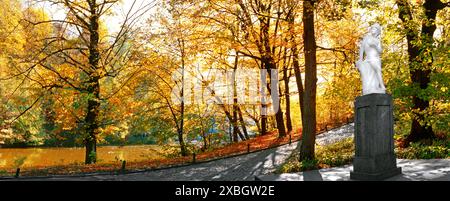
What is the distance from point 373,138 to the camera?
9.39 meters

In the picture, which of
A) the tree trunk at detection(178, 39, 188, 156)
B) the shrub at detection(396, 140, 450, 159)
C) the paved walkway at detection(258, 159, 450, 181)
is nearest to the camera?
the paved walkway at detection(258, 159, 450, 181)

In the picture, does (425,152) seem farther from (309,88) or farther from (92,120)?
(92,120)

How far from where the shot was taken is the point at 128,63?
19672 millimetres

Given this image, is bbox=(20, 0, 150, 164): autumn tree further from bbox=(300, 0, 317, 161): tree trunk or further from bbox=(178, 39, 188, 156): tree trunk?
bbox=(300, 0, 317, 161): tree trunk

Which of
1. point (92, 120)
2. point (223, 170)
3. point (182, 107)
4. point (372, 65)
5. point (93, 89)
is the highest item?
point (93, 89)

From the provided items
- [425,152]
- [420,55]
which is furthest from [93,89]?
[425,152]

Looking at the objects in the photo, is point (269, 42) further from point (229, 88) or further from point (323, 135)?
point (323, 135)

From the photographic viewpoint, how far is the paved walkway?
364 inches

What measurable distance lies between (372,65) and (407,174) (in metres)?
2.97

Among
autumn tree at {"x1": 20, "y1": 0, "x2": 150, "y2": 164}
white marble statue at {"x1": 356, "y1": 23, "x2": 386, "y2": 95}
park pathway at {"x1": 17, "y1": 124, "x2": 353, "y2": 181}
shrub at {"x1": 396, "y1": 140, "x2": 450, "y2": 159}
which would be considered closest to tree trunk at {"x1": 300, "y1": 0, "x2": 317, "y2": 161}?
park pathway at {"x1": 17, "y1": 124, "x2": 353, "y2": 181}

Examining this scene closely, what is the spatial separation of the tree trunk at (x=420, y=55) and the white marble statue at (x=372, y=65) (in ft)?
10.2

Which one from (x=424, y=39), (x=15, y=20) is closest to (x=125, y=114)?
(x=15, y=20)

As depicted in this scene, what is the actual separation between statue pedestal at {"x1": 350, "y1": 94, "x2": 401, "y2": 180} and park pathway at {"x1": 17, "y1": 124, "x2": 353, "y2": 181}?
408 centimetres
